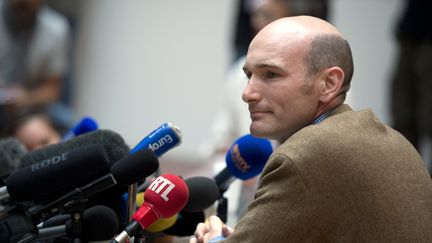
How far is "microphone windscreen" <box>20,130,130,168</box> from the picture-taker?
1938 mm

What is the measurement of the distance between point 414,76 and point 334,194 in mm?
4475

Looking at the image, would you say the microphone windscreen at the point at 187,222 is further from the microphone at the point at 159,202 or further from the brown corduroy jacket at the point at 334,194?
the brown corduroy jacket at the point at 334,194

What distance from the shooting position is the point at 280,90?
5.97ft

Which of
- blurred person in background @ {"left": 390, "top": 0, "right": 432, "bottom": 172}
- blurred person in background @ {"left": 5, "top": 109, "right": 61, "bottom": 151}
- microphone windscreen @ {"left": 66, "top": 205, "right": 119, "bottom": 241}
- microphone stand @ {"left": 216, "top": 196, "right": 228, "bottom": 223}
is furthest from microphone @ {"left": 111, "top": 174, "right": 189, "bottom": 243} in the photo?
blurred person in background @ {"left": 390, "top": 0, "right": 432, "bottom": 172}

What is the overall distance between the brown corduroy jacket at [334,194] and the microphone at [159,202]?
0.15 metres

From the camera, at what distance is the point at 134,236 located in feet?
5.72

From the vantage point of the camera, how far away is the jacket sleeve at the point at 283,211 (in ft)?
5.33

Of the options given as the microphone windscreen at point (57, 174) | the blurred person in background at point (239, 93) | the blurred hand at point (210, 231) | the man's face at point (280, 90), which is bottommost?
the blurred person in background at point (239, 93)

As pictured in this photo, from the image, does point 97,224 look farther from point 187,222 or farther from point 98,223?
point 187,222

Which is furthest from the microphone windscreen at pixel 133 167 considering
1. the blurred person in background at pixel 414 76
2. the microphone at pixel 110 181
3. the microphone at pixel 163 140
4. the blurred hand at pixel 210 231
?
the blurred person in background at pixel 414 76

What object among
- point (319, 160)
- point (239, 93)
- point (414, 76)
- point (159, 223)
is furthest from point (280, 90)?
point (414, 76)

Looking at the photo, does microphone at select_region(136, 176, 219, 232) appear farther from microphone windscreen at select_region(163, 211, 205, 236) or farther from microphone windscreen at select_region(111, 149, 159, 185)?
microphone windscreen at select_region(111, 149, 159, 185)

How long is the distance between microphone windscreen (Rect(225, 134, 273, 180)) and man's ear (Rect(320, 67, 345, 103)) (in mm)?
322

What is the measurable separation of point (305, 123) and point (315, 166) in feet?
0.73
